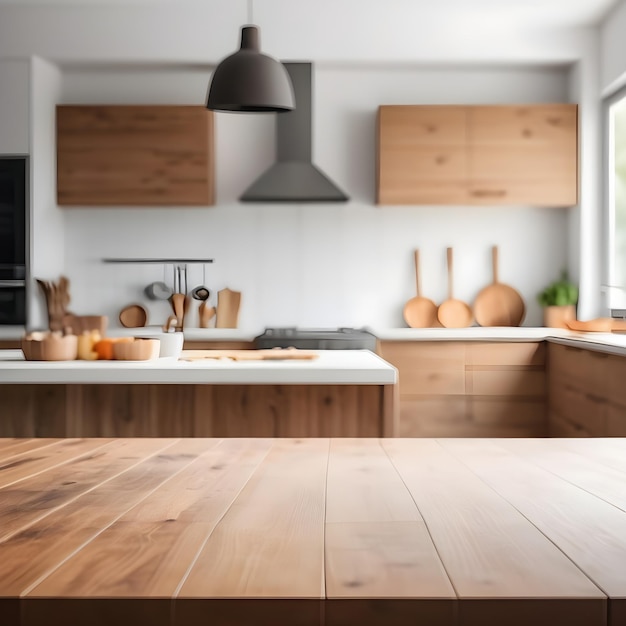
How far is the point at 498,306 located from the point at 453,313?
0.98ft

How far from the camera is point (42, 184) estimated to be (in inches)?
184

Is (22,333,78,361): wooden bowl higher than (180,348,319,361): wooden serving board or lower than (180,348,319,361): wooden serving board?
higher

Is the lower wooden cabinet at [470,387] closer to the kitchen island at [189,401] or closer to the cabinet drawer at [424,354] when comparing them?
the cabinet drawer at [424,354]

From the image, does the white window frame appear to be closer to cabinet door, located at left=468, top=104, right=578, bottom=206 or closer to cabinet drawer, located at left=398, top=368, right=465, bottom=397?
cabinet door, located at left=468, top=104, right=578, bottom=206

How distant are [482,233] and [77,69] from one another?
2811mm

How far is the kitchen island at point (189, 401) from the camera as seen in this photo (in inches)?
94.9

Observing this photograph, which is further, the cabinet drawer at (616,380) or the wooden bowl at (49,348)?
the cabinet drawer at (616,380)

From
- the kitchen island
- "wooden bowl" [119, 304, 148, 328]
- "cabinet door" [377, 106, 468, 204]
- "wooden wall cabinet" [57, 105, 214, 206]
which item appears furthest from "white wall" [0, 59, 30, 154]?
the kitchen island

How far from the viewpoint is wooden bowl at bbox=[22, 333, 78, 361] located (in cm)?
270

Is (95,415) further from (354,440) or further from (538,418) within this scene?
(538,418)

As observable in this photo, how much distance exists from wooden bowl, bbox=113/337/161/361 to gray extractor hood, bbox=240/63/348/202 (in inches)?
88.2

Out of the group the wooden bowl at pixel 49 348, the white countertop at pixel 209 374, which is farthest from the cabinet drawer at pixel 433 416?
the wooden bowl at pixel 49 348

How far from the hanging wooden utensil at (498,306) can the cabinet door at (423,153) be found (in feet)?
2.18

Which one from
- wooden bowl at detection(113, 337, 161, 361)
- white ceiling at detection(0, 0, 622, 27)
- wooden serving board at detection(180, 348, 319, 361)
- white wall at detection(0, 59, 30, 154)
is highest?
white ceiling at detection(0, 0, 622, 27)
